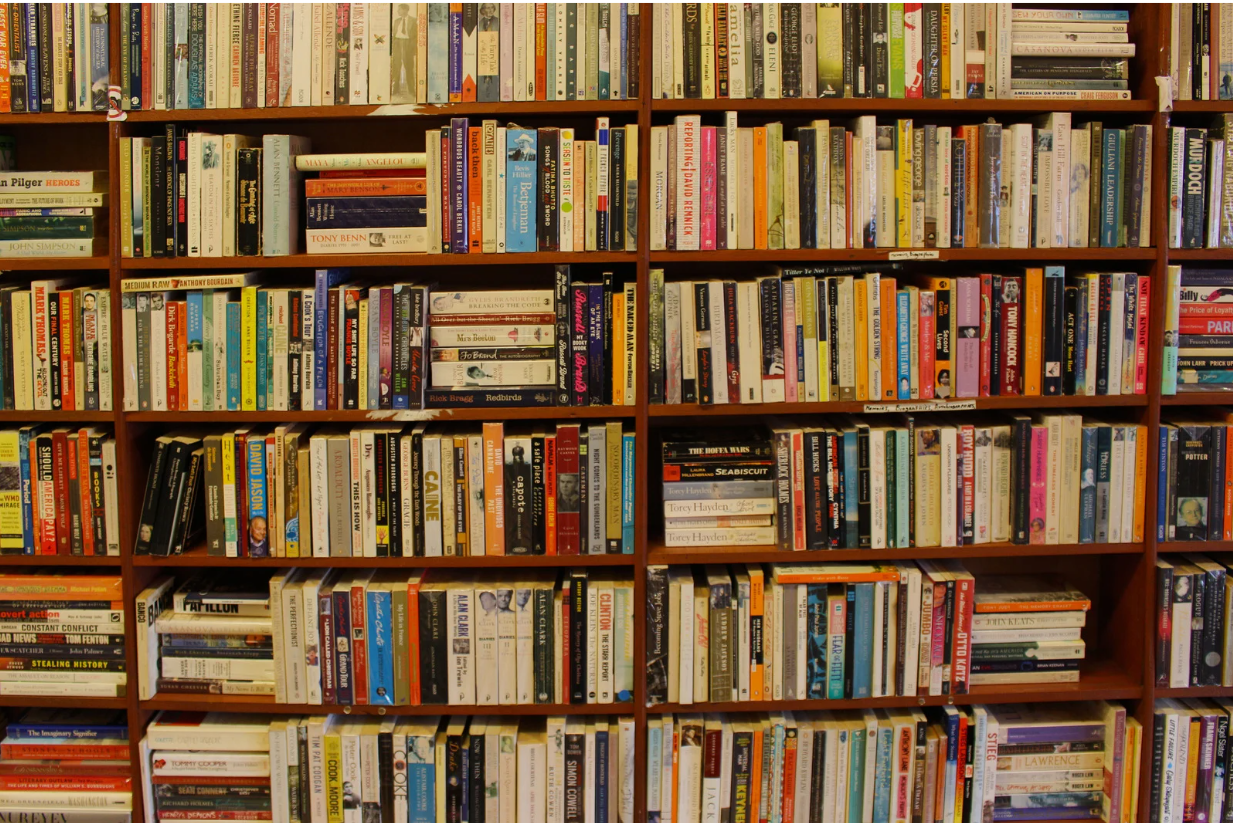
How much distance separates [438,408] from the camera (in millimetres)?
2158

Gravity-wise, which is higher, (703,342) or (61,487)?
(703,342)

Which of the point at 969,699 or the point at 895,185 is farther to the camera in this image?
the point at 969,699

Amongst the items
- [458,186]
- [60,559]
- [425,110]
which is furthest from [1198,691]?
[60,559]

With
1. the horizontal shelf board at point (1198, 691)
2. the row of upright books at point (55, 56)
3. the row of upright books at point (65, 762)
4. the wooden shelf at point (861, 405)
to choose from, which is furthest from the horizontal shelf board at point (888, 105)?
the row of upright books at point (65, 762)

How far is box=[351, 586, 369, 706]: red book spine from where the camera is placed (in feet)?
7.14

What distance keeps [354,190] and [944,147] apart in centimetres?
126

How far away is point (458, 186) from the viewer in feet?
6.92

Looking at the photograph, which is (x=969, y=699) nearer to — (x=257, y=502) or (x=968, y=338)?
(x=968, y=338)

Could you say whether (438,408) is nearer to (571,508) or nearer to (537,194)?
(571,508)

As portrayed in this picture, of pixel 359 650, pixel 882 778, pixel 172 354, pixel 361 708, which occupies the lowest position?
pixel 882 778

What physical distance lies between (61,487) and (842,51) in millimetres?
1934

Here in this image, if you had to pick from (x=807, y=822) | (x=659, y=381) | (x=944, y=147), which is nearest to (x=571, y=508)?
(x=659, y=381)

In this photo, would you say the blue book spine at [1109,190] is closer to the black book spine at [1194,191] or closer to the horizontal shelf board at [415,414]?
the black book spine at [1194,191]

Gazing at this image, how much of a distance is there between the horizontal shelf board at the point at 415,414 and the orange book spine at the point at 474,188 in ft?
1.15
